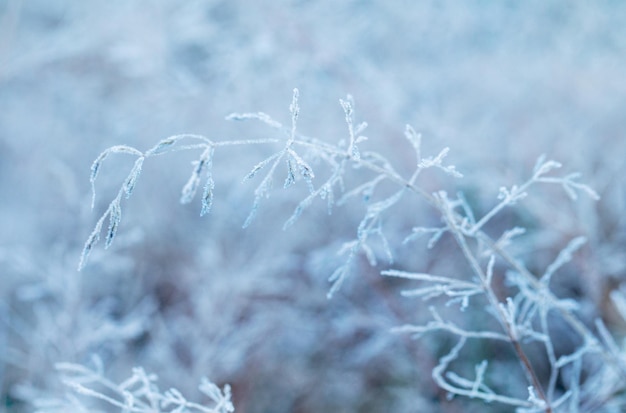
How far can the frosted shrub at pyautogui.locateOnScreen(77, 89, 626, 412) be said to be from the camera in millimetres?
697

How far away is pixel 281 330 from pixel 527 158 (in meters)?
1.08

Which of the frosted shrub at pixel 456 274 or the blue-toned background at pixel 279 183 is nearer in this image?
the frosted shrub at pixel 456 274

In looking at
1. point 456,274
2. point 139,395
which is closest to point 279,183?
point 456,274

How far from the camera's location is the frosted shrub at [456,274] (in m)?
0.70

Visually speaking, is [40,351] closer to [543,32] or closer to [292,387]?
[292,387]

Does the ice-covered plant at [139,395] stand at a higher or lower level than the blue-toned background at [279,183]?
lower

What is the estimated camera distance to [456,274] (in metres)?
1.98

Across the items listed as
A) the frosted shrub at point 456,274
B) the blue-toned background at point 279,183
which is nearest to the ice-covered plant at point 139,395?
the frosted shrub at point 456,274

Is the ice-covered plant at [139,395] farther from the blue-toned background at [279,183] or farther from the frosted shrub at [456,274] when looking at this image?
the blue-toned background at [279,183]

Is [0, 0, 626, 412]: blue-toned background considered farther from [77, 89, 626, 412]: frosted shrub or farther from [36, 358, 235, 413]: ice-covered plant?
[36, 358, 235, 413]: ice-covered plant

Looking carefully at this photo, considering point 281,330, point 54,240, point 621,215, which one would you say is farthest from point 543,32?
point 54,240

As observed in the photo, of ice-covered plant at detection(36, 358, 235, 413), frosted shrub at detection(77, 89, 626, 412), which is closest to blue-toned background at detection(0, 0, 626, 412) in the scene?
frosted shrub at detection(77, 89, 626, 412)

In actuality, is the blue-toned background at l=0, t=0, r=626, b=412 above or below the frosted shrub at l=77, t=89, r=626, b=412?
above

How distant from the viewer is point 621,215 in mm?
1996
